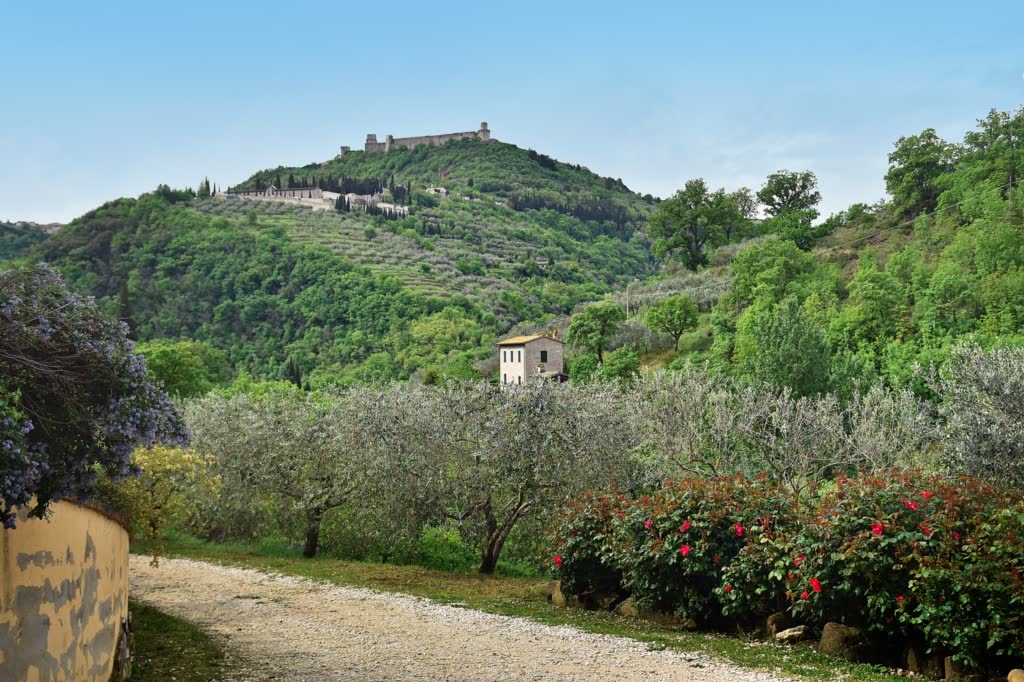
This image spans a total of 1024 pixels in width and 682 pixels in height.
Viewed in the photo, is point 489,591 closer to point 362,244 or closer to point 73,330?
point 73,330

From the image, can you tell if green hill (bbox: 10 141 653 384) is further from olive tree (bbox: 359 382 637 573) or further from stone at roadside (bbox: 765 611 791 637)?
stone at roadside (bbox: 765 611 791 637)

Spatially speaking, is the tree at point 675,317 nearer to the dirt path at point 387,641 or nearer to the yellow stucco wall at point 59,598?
the dirt path at point 387,641

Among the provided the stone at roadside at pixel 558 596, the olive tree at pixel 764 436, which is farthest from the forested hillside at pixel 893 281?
the stone at roadside at pixel 558 596

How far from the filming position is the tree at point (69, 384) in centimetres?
655

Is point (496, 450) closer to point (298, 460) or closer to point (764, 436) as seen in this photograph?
point (298, 460)

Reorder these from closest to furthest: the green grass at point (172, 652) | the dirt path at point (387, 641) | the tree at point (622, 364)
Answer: the dirt path at point (387, 641), the green grass at point (172, 652), the tree at point (622, 364)

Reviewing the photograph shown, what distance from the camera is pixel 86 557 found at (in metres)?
9.05

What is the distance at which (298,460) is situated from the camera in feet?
77.3

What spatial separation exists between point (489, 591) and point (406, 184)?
176 meters

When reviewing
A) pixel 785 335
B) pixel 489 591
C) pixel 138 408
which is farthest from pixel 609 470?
pixel 785 335

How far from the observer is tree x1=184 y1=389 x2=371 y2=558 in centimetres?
2312

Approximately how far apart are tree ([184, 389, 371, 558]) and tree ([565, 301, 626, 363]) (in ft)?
161

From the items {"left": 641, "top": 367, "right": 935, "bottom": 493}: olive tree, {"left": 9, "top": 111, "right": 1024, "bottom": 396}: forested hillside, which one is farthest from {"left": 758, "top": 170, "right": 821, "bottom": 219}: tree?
{"left": 641, "top": 367, "right": 935, "bottom": 493}: olive tree

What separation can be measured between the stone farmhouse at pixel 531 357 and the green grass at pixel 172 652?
5585cm
